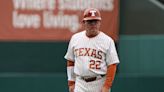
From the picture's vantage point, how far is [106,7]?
1013 cm

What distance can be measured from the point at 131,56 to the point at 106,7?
1021 mm

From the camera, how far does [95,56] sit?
6082mm

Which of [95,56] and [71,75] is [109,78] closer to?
[95,56]

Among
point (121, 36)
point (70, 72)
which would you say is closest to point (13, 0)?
point (121, 36)

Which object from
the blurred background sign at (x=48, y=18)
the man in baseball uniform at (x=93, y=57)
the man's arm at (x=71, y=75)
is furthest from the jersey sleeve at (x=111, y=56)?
the blurred background sign at (x=48, y=18)

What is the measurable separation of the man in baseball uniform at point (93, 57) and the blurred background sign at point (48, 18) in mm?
3972

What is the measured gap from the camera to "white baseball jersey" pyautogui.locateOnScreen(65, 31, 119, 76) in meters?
6.09

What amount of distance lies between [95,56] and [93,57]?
0.9 inches

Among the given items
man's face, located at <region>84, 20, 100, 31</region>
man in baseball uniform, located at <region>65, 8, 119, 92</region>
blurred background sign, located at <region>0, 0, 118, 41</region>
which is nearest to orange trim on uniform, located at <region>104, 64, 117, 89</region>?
man in baseball uniform, located at <region>65, 8, 119, 92</region>

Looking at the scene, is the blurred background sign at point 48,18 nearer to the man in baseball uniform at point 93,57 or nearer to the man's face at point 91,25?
the man in baseball uniform at point 93,57

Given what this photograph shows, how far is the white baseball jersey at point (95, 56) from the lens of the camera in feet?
20.0

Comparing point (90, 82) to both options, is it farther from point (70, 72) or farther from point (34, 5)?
point (34, 5)

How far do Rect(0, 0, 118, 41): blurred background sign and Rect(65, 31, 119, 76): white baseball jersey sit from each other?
402 centimetres

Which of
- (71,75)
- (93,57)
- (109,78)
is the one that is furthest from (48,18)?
(109,78)
